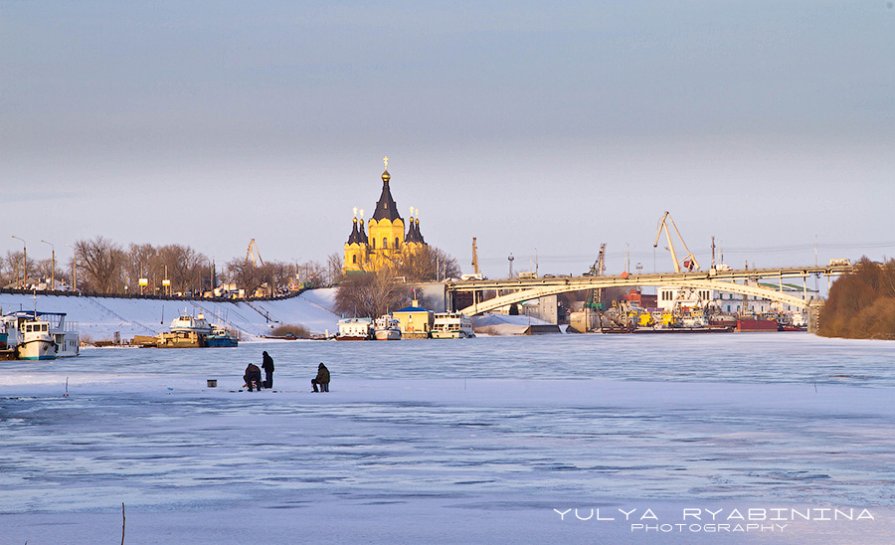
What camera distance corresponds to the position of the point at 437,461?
26672mm

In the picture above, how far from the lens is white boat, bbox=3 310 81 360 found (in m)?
93.9

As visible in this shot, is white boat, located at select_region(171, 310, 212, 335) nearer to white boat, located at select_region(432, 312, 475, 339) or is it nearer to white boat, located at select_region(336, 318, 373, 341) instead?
white boat, located at select_region(336, 318, 373, 341)

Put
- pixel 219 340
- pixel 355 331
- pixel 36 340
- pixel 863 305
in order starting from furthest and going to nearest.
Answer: pixel 355 331 < pixel 863 305 < pixel 219 340 < pixel 36 340

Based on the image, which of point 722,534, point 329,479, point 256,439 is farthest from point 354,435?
point 722,534

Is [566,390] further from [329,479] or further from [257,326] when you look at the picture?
[257,326]

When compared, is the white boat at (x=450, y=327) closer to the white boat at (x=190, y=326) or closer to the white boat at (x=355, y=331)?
the white boat at (x=355, y=331)

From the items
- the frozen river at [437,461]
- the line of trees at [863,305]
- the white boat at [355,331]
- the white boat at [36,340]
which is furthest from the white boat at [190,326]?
the frozen river at [437,461]

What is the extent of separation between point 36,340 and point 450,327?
329 feet

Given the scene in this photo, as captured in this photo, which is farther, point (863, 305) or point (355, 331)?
point (355, 331)

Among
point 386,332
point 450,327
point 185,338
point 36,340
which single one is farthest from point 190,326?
point 450,327

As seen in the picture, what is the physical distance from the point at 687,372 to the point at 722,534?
1892 inches

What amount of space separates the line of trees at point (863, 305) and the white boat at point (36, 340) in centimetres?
7527

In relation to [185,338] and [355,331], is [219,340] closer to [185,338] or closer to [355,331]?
[185,338]

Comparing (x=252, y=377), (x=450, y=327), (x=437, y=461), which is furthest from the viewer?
(x=450, y=327)
